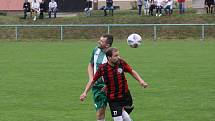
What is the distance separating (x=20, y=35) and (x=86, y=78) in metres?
22.2

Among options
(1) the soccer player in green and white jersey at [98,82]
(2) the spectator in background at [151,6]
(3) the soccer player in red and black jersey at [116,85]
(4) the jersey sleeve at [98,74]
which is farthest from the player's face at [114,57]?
(2) the spectator in background at [151,6]

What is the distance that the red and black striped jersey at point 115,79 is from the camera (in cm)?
947

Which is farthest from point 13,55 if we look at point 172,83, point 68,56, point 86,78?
point 172,83

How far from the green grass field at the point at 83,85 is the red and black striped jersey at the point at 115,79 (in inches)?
101

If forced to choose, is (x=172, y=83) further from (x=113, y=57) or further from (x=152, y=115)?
(x=113, y=57)

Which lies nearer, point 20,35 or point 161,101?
point 161,101

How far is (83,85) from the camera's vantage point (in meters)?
17.0

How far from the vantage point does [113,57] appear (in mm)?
9273

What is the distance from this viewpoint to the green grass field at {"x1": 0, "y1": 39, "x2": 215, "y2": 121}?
12.5m

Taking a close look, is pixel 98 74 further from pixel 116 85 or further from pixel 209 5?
pixel 209 5

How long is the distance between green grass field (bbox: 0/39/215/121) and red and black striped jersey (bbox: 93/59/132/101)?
8.38ft

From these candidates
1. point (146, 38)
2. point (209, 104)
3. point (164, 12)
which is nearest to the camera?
point (209, 104)

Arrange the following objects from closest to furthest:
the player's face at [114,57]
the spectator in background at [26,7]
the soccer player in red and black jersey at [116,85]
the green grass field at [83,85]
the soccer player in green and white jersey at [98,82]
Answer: the player's face at [114,57], the soccer player in red and black jersey at [116,85], the soccer player in green and white jersey at [98,82], the green grass field at [83,85], the spectator in background at [26,7]

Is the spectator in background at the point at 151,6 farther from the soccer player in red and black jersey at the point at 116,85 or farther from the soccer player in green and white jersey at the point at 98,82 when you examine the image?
the soccer player in red and black jersey at the point at 116,85
